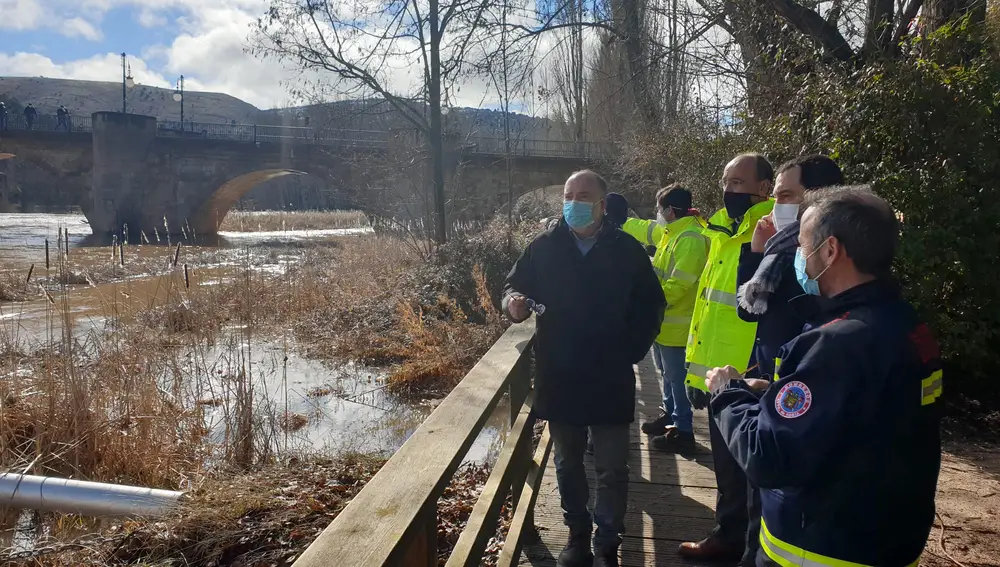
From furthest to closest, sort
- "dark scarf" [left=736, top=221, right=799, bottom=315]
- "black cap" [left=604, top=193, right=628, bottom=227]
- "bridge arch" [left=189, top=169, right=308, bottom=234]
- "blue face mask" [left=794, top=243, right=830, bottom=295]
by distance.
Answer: "bridge arch" [left=189, top=169, right=308, bottom=234] → "black cap" [left=604, top=193, right=628, bottom=227] → "dark scarf" [left=736, top=221, right=799, bottom=315] → "blue face mask" [left=794, top=243, right=830, bottom=295]

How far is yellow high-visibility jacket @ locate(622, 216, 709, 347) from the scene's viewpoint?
12.5ft

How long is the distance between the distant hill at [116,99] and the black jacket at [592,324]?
114 metres

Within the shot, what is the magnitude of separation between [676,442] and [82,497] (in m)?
3.41

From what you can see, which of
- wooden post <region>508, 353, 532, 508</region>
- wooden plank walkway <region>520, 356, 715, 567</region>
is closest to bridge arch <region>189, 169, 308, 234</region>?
wooden plank walkway <region>520, 356, 715, 567</region>

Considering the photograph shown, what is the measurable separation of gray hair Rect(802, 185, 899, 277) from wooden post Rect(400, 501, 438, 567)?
3.55 feet

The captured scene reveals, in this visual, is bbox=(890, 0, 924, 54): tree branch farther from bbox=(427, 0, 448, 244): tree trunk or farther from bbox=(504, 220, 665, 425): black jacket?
bbox=(427, 0, 448, 244): tree trunk

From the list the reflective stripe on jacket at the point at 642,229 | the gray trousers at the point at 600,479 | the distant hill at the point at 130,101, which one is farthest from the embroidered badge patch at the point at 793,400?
the distant hill at the point at 130,101

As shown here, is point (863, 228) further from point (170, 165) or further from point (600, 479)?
point (170, 165)

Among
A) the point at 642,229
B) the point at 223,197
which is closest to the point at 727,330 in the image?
the point at 642,229

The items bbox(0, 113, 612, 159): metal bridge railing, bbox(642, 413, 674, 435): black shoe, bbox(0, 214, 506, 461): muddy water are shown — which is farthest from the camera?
bbox(0, 113, 612, 159): metal bridge railing

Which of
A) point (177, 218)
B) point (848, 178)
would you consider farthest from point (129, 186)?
point (848, 178)

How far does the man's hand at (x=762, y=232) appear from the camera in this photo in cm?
236

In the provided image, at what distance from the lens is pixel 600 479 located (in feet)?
8.88

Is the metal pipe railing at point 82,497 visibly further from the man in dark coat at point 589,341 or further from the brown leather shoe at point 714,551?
the brown leather shoe at point 714,551
